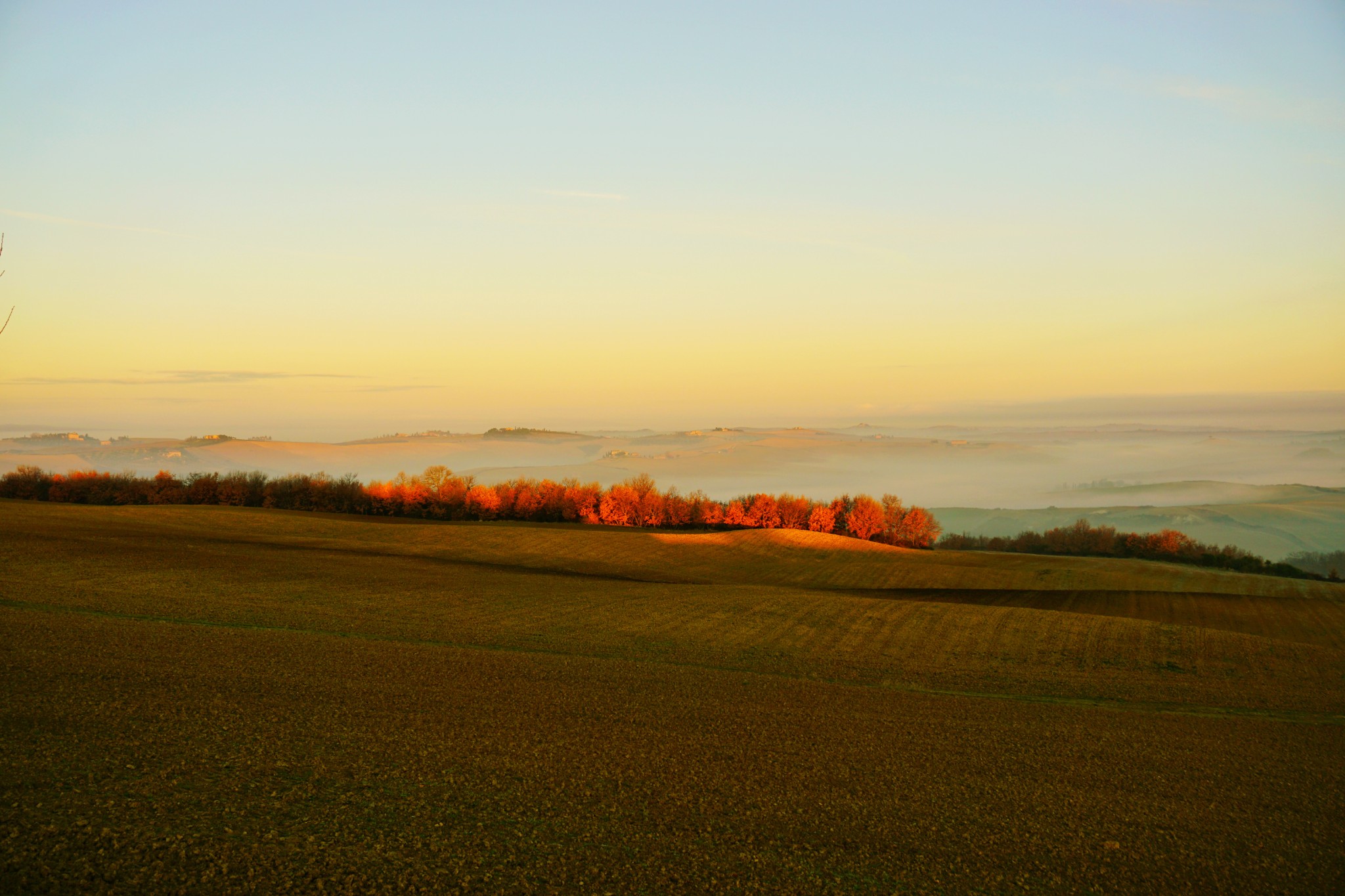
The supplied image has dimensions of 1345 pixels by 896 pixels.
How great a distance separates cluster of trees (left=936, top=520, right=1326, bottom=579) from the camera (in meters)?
72.6

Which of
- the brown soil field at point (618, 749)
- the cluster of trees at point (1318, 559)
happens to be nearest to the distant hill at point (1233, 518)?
the cluster of trees at point (1318, 559)

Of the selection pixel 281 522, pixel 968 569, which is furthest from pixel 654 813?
pixel 281 522

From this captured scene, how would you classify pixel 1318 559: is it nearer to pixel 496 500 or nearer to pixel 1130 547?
pixel 1130 547

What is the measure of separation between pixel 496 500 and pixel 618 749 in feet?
249

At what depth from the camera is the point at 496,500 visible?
85.9 metres

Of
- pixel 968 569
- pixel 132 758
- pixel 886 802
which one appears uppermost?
pixel 132 758

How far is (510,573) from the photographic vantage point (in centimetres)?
4181

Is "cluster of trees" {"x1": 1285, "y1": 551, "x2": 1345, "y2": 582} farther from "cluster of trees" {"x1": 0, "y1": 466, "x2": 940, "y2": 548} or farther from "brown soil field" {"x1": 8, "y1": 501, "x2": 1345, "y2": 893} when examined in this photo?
"brown soil field" {"x1": 8, "y1": 501, "x2": 1345, "y2": 893}

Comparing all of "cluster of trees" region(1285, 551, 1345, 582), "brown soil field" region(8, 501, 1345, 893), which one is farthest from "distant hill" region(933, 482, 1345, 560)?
"brown soil field" region(8, 501, 1345, 893)

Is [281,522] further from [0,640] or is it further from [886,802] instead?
[886,802]

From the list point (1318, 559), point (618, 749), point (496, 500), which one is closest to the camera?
point (618, 749)

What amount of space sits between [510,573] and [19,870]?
115ft

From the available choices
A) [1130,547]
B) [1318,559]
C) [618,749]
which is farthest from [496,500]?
[1318,559]

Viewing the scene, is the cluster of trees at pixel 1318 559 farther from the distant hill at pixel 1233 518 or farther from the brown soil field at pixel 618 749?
the brown soil field at pixel 618 749
